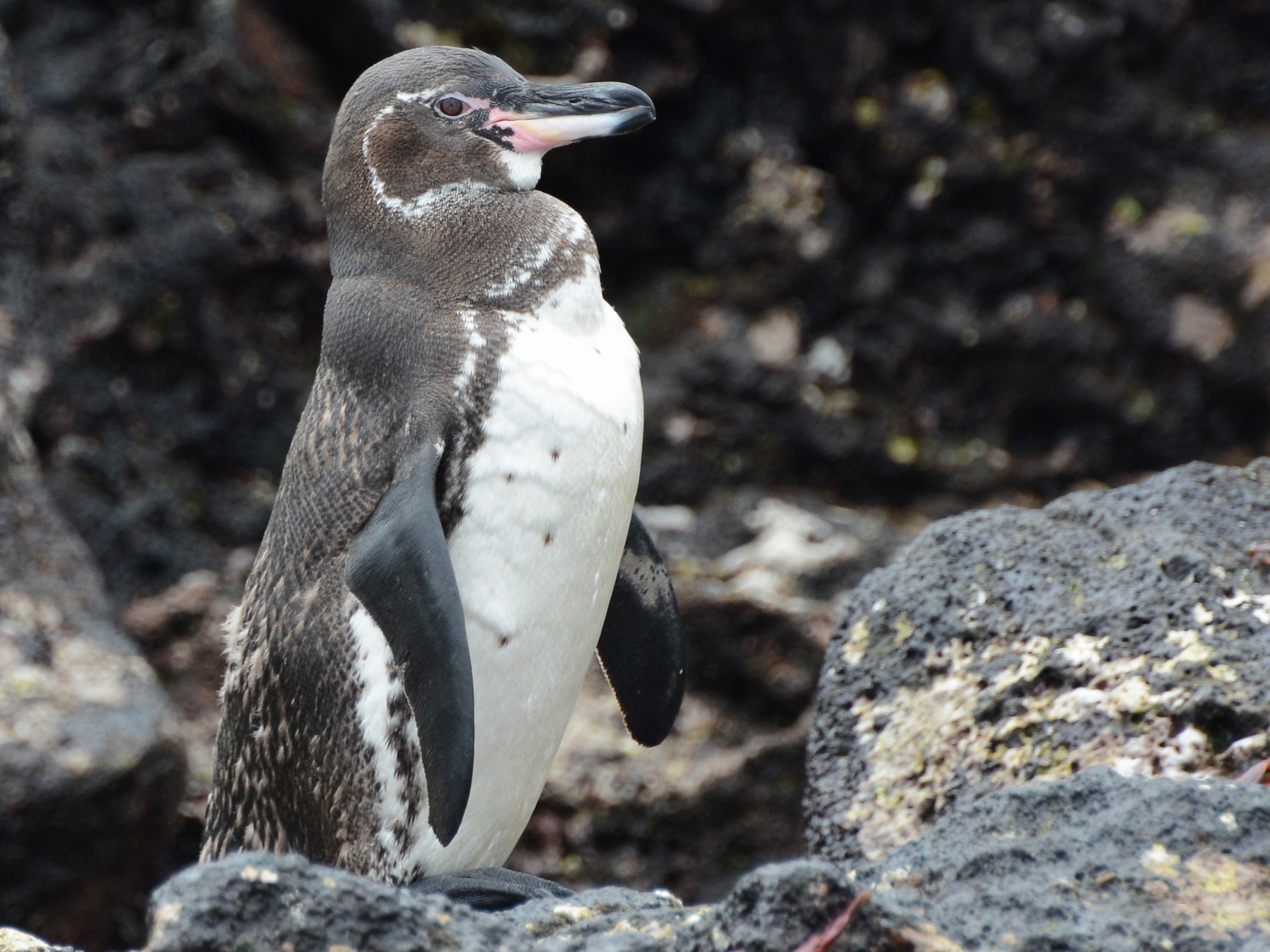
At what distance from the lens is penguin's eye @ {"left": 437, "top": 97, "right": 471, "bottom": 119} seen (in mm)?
2564

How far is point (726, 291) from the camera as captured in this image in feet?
16.4

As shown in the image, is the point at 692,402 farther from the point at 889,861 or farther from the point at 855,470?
the point at 889,861

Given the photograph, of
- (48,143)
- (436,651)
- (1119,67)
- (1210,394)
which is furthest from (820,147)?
(436,651)

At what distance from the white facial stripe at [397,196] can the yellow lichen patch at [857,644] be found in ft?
3.62

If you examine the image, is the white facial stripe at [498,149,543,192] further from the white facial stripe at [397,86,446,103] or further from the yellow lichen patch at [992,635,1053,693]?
the yellow lichen patch at [992,635,1053,693]

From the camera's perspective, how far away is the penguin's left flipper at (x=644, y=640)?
2.82 m

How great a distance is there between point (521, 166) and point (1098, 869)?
1.63 metres

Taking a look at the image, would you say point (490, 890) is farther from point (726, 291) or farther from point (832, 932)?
point (726, 291)

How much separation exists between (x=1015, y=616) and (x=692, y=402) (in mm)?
2540

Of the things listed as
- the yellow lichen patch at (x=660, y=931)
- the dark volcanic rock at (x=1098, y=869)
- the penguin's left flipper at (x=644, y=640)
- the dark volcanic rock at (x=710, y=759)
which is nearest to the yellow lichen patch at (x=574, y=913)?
the yellow lichen patch at (x=660, y=931)

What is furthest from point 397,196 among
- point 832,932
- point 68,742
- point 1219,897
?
point 68,742

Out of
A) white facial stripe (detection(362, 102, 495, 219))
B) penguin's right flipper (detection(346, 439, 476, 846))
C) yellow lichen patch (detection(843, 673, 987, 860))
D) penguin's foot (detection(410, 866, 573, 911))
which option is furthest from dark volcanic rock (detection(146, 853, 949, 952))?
white facial stripe (detection(362, 102, 495, 219))

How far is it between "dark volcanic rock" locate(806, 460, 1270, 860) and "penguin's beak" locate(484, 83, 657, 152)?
39.3 inches

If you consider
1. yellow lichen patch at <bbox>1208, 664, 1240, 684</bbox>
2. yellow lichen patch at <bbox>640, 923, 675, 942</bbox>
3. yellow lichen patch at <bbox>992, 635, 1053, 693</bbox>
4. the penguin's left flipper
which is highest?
yellow lichen patch at <bbox>1208, 664, 1240, 684</bbox>
